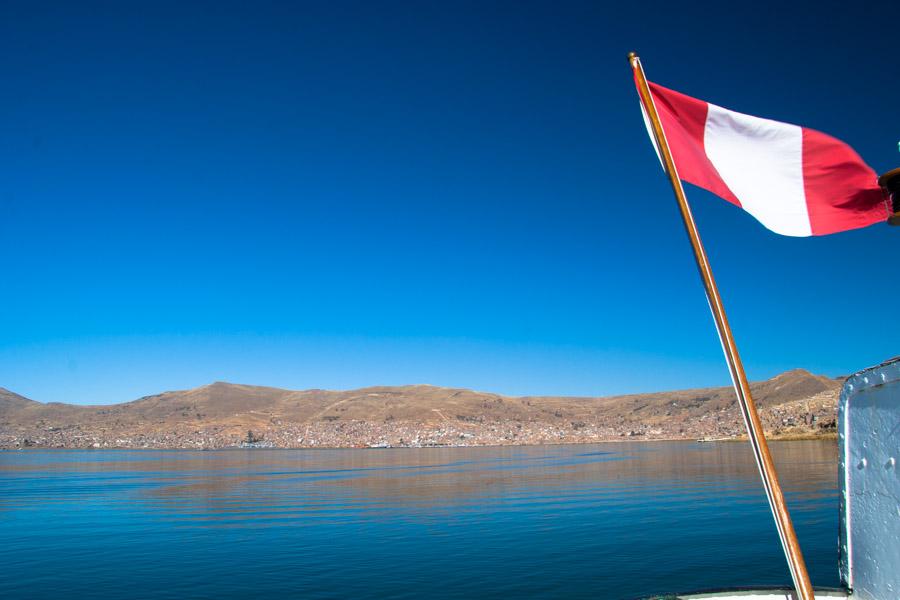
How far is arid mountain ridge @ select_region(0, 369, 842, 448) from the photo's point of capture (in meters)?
144

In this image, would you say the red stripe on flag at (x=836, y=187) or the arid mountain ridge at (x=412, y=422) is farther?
Result: the arid mountain ridge at (x=412, y=422)

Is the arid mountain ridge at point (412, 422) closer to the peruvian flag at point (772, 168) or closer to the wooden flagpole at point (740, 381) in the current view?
the peruvian flag at point (772, 168)

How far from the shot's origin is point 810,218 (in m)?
6.25

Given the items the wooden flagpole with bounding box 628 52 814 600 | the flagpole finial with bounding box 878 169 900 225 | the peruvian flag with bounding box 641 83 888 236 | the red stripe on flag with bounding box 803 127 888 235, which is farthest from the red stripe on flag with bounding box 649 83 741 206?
the flagpole finial with bounding box 878 169 900 225

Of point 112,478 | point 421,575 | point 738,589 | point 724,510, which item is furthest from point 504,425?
point 738,589

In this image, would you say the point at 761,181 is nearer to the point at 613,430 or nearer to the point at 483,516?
the point at 483,516

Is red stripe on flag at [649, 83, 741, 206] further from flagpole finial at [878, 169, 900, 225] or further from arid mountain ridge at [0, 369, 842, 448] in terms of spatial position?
arid mountain ridge at [0, 369, 842, 448]

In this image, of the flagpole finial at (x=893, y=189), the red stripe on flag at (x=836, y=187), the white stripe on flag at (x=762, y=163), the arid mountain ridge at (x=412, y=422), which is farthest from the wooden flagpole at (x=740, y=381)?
the arid mountain ridge at (x=412, y=422)

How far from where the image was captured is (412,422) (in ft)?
525

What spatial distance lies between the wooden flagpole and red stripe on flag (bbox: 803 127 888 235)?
1.62m

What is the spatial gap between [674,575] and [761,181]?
50.4 ft

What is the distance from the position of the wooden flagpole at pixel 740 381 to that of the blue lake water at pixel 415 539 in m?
13.1

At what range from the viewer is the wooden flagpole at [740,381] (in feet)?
14.8

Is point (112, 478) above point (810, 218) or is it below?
below
